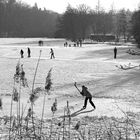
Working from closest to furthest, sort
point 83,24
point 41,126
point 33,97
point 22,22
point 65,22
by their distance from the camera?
point 33,97
point 41,126
point 65,22
point 83,24
point 22,22

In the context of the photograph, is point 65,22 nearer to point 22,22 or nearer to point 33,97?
point 22,22

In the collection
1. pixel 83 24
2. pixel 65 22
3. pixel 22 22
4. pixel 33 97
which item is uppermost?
pixel 22 22

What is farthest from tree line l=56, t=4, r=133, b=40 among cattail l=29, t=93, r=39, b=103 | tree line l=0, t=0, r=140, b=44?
cattail l=29, t=93, r=39, b=103

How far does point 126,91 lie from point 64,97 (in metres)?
4.86

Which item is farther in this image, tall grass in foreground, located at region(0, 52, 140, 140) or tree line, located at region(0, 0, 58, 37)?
tree line, located at region(0, 0, 58, 37)

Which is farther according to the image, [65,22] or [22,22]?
[22,22]

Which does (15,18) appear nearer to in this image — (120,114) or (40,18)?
(40,18)

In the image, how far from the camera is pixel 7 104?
656 inches

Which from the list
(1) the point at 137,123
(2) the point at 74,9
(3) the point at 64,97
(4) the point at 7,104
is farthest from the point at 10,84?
(2) the point at 74,9

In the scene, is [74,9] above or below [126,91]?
above

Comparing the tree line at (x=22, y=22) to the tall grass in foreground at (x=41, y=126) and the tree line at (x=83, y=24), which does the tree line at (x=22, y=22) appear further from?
the tall grass in foreground at (x=41, y=126)

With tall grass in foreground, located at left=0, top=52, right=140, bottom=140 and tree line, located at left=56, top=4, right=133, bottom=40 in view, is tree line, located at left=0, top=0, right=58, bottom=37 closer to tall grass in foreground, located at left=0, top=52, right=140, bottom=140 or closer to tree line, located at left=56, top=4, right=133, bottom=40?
tree line, located at left=56, top=4, right=133, bottom=40

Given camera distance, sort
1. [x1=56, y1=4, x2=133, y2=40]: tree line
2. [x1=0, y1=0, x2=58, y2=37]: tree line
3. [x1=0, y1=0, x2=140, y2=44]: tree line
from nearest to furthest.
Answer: [x1=56, y1=4, x2=133, y2=40]: tree line, [x1=0, y1=0, x2=140, y2=44]: tree line, [x1=0, y1=0, x2=58, y2=37]: tree line

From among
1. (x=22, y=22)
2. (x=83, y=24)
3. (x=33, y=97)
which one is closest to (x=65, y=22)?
(x=83, y=24)
